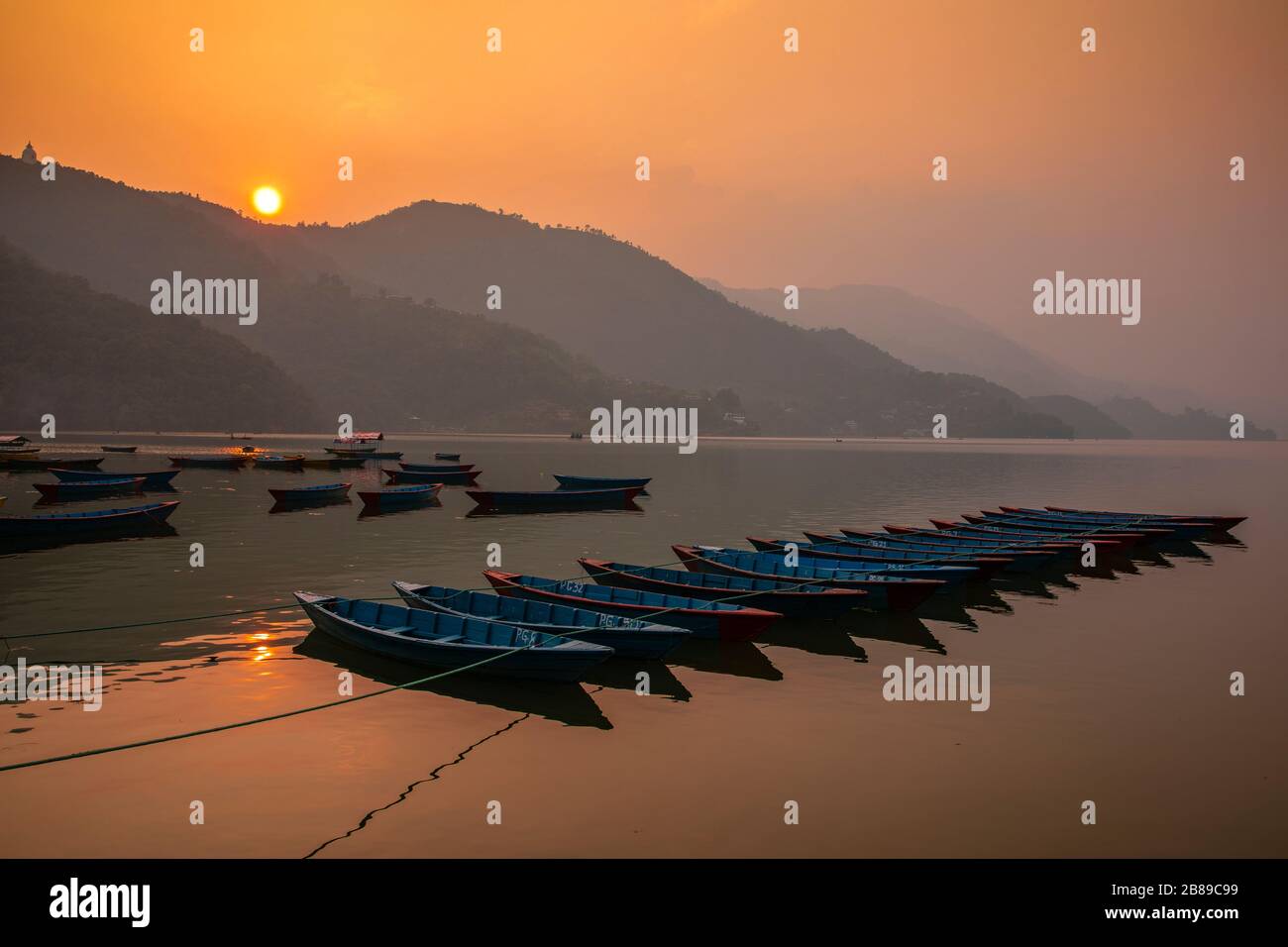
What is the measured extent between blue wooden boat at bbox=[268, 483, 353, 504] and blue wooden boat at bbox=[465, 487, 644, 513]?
11.0 m

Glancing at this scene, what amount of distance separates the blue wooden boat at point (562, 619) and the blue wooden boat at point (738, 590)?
4.53 m

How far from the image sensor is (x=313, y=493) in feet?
233

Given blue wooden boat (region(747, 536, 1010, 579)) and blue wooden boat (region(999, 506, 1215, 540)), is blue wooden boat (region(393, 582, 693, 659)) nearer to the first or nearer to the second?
blue wooden boat (region(747, 536, 1010, 579))

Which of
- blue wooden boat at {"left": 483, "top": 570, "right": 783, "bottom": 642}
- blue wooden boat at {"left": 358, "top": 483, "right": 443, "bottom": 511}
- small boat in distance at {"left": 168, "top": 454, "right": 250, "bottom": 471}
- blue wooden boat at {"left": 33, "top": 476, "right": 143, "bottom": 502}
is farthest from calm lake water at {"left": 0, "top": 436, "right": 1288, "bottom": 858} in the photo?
small boat in distance at {"left": 168, "top": 454, "right": 250, "bottom": 471}

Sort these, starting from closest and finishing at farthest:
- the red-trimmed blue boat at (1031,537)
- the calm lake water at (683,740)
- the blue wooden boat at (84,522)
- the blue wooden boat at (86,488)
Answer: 1. the calm lake water at (683,740)
2. the red-trimmed blue boat at (1031,537)
3. the blue wooden boat at (84,522)
4. the blue wooden boat at (86,488)

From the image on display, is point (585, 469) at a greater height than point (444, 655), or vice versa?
point (585, 469)

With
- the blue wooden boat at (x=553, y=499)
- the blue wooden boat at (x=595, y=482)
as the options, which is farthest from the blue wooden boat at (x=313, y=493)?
the blue wooden boat at (x=595, y=482)

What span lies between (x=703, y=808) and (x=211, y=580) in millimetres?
28904

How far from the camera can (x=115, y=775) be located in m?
16.1

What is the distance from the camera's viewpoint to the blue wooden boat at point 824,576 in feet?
96.8

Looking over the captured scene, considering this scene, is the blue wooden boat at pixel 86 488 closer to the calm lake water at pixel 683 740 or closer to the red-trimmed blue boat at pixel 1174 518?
the calm lake water at pixel 683 740

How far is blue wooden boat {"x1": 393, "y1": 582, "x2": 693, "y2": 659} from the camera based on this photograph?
74.1ft
